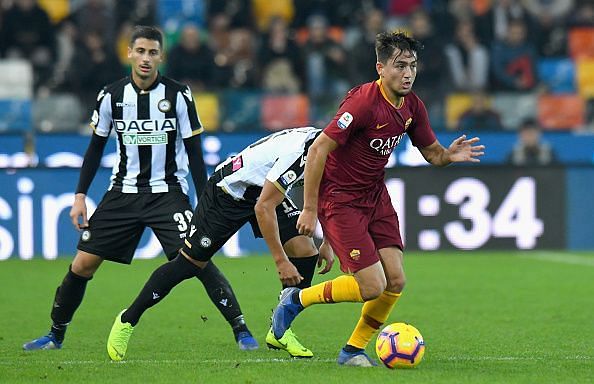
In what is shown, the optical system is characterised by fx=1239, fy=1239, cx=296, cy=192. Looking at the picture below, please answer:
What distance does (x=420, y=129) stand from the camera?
699cm

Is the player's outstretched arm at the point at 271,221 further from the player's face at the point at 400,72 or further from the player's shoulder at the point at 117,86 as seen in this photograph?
the player's shoulder at the point at 117,86

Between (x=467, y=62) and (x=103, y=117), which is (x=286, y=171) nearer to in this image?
(x=103, y=117)

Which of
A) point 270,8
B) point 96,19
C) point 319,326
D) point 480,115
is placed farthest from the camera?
point 270,8

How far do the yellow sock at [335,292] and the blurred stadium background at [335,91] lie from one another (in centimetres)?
681

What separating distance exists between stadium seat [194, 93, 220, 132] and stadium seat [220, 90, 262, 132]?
0.08 m

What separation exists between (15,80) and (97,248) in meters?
9.32

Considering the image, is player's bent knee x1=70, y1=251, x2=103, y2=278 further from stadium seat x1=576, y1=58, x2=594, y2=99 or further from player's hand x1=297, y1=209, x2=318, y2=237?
stadium seat x1=576, y1=58, x2=594, y2=99

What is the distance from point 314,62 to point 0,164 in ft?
16.3

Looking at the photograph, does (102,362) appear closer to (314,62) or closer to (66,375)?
(66,375)

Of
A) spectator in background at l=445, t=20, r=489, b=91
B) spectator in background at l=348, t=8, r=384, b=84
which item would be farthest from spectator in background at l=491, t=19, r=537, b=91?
spectator in background at l=348, t=8, r=384, b=84

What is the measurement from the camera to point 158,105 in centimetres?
759

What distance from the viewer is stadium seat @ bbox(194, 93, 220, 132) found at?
1606cm

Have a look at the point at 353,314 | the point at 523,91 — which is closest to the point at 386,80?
the point at 353,314

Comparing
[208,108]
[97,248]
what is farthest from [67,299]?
[208,108]
